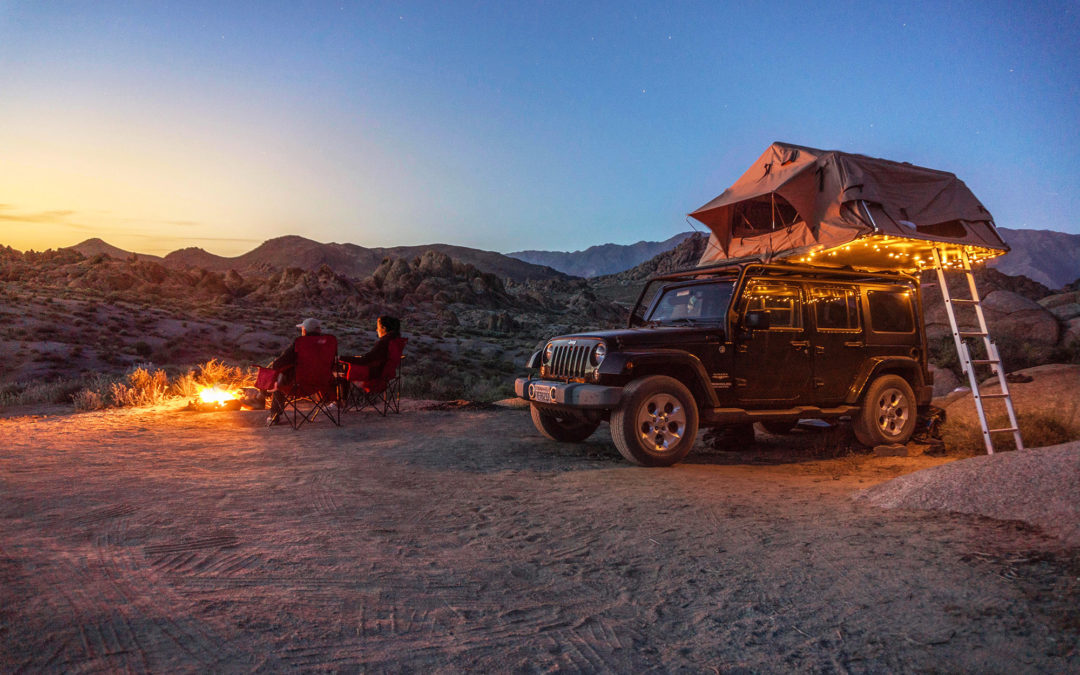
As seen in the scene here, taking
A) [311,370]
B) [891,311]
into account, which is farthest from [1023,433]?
[311,370]

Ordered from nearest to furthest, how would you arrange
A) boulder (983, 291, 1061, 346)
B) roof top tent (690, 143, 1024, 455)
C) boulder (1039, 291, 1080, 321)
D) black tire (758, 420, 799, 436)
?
1. roof top tent (690, 143, 1024, 455)
2. black tire (758, 420, 799, 436)
3. boulder (983, 291, 1061, 346)
4. boulder (1039, 291, 1080, 321)

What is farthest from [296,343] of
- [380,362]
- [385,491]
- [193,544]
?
[193,544]

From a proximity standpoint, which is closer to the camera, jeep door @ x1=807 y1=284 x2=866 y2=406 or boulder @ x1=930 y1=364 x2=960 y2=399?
jeep door @ x1=807 y1=284 x2=866 y2=406

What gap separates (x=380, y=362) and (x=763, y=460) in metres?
5.84

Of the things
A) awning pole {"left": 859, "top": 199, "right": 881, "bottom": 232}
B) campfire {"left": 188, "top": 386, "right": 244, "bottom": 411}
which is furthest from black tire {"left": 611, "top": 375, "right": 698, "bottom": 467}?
campfire {"left": 188, "top": 386, "right": 244, "bottom": 411}

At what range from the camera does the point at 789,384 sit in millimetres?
7887

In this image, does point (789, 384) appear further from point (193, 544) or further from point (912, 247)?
point (193, 544)

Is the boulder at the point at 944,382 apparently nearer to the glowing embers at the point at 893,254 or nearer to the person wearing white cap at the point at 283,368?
the glowing embers at the point at 893,254

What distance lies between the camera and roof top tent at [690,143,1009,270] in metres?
7.45

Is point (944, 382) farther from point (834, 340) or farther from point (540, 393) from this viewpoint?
point (540, 393)

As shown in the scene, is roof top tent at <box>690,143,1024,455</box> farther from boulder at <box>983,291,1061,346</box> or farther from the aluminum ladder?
boulder at <box>983,291,1061,346</box>

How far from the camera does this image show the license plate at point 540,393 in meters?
7.47

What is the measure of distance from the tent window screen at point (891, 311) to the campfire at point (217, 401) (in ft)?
32.1

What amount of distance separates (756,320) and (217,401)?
8566 millimetres
